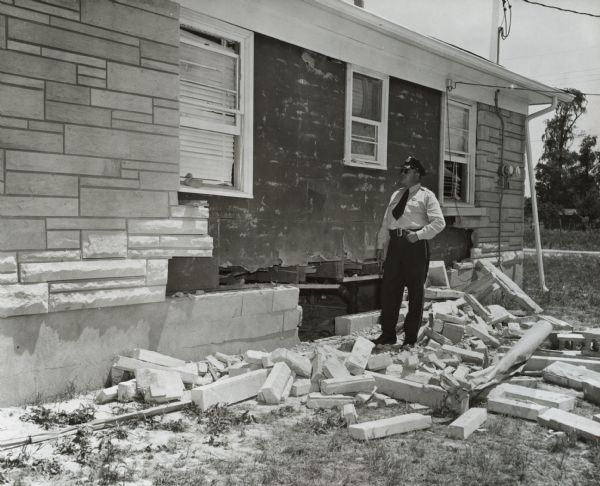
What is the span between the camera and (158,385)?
5215mm

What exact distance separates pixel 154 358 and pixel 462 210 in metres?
6.90

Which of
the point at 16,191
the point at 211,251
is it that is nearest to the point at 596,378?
the point at 211,251

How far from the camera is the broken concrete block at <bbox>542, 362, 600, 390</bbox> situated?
20.2 feet

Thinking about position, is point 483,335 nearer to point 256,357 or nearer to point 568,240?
point 256,357

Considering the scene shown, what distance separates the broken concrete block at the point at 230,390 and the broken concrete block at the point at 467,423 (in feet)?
5.96

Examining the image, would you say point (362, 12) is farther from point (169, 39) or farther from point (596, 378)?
point (596, 378)

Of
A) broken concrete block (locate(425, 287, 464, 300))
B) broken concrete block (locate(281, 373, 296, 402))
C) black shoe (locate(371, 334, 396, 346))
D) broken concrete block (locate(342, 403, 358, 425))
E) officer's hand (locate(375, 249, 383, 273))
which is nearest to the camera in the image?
broken concrete block (locate(342, 403, 358, 425))

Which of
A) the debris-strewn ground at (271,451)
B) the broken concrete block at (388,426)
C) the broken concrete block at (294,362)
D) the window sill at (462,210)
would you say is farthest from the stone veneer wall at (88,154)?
the window sill at (462,210)

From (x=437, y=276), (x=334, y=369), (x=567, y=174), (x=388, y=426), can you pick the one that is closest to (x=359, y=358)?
(x=334, y=369)

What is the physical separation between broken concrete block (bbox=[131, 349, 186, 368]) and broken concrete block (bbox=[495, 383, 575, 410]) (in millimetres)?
2996

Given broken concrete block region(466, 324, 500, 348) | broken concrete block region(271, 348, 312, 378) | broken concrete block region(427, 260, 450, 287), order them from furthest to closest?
broken concrete block region(427, 260, 450, 287) < broken concrete block region(466, 324, 500, 348) < broken concrete block region(271, 348, 312, 378)

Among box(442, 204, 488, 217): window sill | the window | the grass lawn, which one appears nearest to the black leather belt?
box(442, 204, 488, 217): window sill

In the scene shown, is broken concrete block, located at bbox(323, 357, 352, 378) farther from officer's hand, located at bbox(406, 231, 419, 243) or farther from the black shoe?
officer's hand, located at bbox(406, 231, 419, 243)

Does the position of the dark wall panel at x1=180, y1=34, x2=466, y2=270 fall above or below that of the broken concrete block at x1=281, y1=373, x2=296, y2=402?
above
